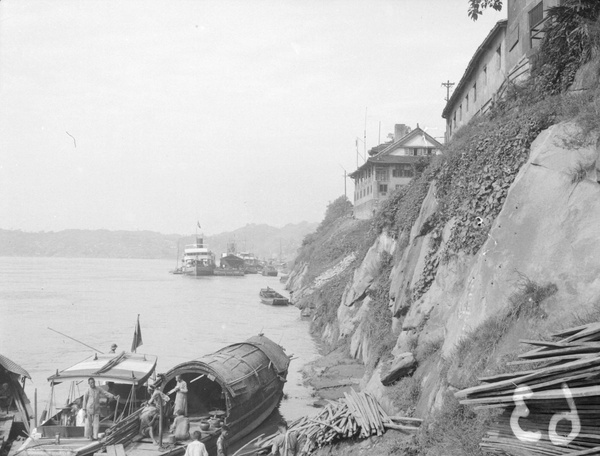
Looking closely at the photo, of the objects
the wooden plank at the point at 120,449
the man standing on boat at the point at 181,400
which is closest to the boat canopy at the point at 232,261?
the man standing on boat at the point at 181,400

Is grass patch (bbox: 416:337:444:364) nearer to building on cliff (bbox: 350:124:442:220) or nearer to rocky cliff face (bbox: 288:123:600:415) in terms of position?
rocky cliff face (bbox: 288:123:600:415)

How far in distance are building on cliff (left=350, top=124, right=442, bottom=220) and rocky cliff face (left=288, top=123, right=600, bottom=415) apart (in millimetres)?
38383

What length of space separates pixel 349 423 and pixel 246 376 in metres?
6.20

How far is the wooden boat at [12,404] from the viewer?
711 inches

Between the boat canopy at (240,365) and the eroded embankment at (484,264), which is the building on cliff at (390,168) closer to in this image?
the boat canopy at (240,365)

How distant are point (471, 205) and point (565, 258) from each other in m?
4.67

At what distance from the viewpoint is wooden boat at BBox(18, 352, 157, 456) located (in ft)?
48.2

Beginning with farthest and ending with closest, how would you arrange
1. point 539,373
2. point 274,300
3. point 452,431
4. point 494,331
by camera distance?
point 274,300 → point 494,331 → point 452,431 → point 539,373

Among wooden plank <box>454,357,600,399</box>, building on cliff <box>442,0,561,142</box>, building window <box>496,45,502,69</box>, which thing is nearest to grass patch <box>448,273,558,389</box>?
wooden plank <box>454,357,600,399</box>

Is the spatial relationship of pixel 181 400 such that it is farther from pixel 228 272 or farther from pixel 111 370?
pixel 228 272

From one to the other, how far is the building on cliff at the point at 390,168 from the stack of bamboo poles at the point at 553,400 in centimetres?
4605

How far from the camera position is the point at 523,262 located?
11844 millimetres

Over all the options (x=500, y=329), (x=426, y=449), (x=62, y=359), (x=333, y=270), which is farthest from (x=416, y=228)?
(x=333, y=270)

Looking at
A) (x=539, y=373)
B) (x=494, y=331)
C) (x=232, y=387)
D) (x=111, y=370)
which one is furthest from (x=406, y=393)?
(x=111, y=370)
